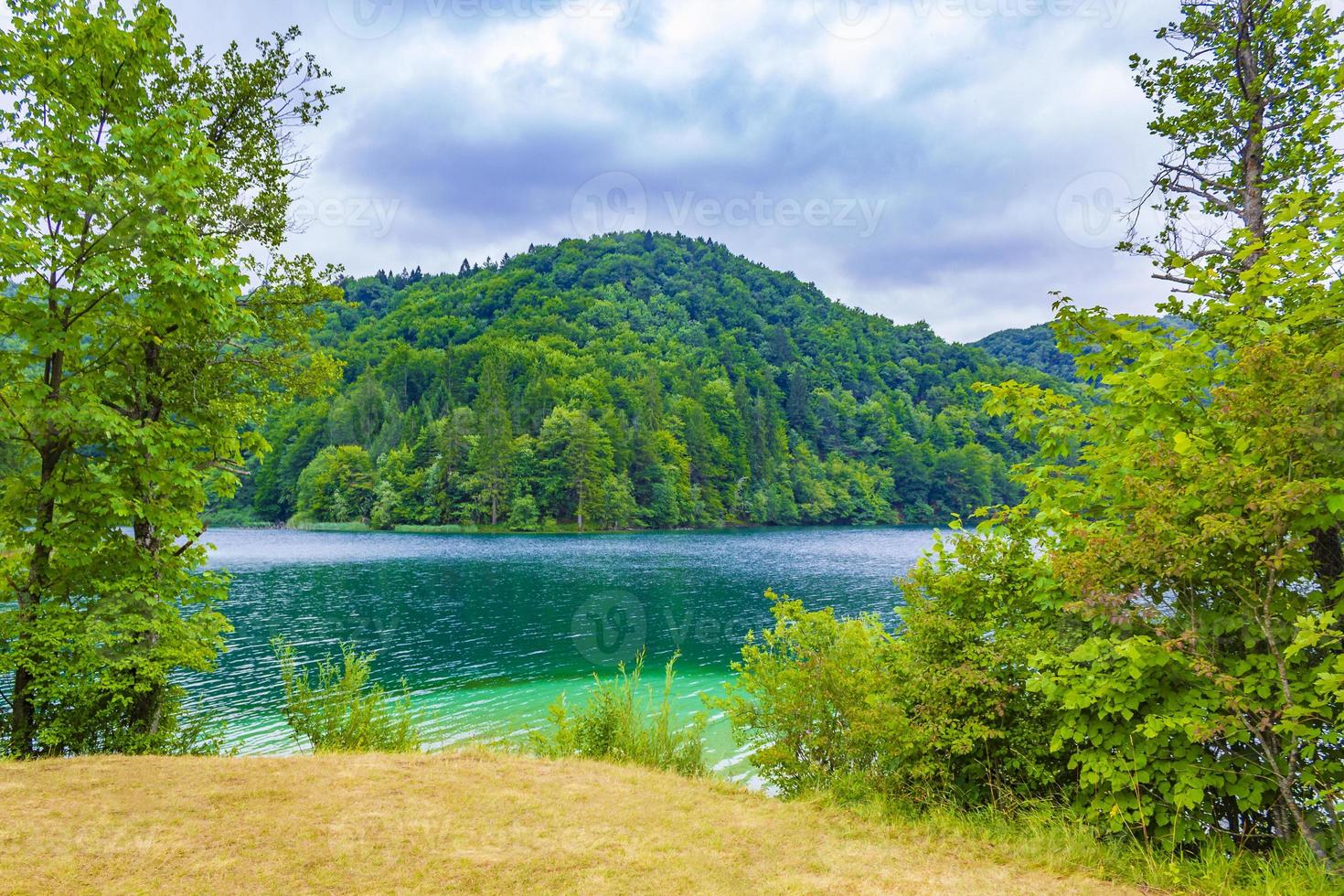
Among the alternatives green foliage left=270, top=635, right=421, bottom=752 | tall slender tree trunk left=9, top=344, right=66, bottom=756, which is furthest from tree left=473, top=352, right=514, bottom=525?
tall slender tree trunk left=9, top=344, right=66, bottom=756

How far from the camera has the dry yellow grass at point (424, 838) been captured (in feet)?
15.8

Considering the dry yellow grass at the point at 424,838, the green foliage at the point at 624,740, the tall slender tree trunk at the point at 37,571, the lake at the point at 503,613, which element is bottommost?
the lake at the point at 503,613

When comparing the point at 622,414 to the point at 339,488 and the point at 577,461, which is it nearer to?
the point at 577,461

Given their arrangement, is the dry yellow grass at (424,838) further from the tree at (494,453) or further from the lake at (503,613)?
the tree at (494,453)

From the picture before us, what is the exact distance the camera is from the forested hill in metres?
92.1

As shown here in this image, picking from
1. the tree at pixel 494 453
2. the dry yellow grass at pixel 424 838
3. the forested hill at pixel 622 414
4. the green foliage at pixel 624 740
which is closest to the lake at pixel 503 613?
the green foliage at pixel 624 740

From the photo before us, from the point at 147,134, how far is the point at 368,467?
97.9 metres

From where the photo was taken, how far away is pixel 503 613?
3091 cm

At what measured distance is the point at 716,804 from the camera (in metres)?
7.21

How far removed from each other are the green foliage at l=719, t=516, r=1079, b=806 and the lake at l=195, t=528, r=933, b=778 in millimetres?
4093

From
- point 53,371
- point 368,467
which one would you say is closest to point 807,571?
point 53,371

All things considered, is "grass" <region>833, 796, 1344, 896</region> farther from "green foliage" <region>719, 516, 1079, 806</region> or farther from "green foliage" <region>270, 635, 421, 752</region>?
"green foliage" <region>270, 635, 421, 752</region>

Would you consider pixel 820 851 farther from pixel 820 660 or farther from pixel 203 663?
pixel 203 663

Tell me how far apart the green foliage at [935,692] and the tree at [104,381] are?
7187 millimetres
